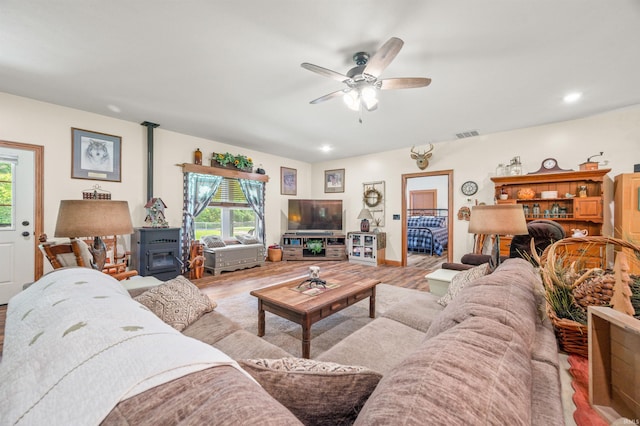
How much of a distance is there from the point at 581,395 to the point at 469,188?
15.7ft

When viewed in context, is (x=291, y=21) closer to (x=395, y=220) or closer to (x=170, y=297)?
(x=170, y=297)

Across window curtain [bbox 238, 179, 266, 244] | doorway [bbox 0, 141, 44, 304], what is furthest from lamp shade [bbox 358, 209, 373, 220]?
doorway [bbox 0, 141, 44, 304]

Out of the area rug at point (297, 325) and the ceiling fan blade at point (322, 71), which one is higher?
the ceiling fan blade at point (322, 71)

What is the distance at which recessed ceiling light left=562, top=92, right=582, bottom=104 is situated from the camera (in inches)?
120

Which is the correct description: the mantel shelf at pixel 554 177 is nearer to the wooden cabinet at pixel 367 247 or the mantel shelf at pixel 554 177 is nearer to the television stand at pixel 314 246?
the wooden cabinet at pixel 367 247

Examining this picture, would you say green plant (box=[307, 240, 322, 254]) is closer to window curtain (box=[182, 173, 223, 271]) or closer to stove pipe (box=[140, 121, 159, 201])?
window curtain (box=[182, 173, 223, 271])

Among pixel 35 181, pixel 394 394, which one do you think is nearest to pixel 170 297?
pixel 394 394

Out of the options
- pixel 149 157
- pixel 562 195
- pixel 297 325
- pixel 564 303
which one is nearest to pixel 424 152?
pixel 562 195

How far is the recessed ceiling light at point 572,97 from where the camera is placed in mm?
3041

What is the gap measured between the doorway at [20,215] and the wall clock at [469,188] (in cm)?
656

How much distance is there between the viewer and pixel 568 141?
394cm

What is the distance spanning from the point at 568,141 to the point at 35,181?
756 centimetres

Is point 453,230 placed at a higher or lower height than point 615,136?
lower

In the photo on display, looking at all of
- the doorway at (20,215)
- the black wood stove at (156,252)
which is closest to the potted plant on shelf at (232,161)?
the black wood stove at (156,252)
